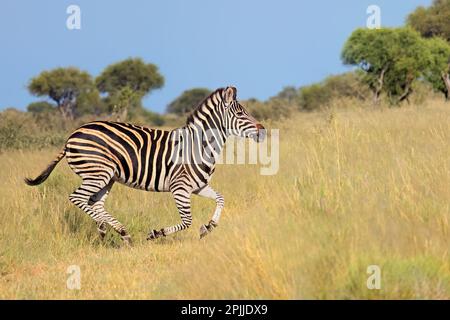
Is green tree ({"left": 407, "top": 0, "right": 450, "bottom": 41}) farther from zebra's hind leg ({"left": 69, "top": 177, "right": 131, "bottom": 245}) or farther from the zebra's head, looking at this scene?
zebra's hind leg ({"left": 69, "top": 177, "right": 131, "bottom": 245})

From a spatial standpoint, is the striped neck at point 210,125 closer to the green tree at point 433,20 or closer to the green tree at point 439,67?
the green tree at point 439,67

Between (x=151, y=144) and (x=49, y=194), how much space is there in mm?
2455

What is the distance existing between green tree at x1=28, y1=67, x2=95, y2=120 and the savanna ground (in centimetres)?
3434

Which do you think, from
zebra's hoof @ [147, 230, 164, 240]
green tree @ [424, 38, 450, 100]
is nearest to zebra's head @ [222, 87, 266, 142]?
zebra's hoof @ [147, 230, 164, 240]

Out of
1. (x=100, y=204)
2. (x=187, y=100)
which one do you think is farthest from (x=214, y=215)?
(x=187, y=100)

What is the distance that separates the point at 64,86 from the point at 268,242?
41.8 m

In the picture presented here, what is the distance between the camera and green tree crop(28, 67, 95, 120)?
147 feet

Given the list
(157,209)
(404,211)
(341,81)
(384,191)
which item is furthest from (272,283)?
(341,81)

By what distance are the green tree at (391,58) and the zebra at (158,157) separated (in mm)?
24791

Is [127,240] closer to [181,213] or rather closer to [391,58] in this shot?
[181,213]

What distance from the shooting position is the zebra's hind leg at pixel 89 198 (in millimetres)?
8805

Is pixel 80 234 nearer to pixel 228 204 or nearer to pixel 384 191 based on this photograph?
pixel 228 204

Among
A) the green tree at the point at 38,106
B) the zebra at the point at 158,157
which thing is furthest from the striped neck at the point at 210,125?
the green tree at the point at 38,106
